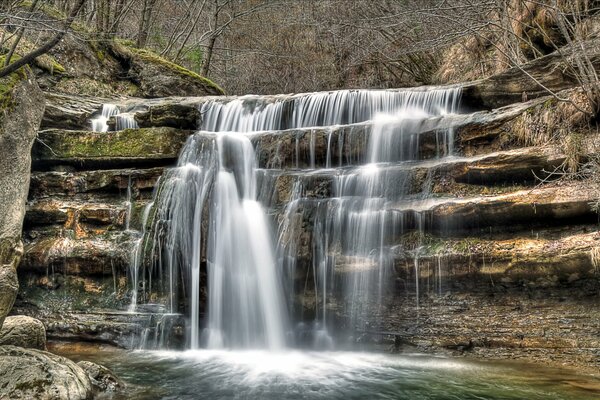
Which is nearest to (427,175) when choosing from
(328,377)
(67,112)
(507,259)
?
(507,259)

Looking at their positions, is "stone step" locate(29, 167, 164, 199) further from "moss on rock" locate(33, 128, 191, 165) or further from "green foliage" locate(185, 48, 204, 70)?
"green foliage" locate(185, 48, 204, 70)

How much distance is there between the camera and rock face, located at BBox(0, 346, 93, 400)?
13.4 ft

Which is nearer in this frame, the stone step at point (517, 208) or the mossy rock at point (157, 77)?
the stone step at point (517, 208)

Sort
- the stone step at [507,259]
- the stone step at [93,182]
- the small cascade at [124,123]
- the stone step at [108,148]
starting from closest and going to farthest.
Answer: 1. the stone step at [507,259]
2. the stone step at [93,182]
3. the stone step at [108,148]
4. the small cascade at [124,123]

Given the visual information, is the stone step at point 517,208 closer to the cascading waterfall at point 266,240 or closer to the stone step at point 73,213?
the cascading waterfall at point 266,240

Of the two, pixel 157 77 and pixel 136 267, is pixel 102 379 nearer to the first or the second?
pixel 136 267

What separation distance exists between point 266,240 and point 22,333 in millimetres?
3468

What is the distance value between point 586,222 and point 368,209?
2808 millimetres

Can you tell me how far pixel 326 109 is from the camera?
1117cm

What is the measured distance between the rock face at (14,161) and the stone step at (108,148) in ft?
4.84

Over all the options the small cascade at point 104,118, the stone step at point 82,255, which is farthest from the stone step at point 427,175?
the small cascade at point 104,118

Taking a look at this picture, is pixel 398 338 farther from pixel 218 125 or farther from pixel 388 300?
pixel 218 125

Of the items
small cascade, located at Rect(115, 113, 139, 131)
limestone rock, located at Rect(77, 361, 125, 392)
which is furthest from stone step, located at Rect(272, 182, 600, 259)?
small cascade, located at Rect(115, 113, 139, 131)

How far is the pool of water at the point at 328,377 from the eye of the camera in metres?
4.82
